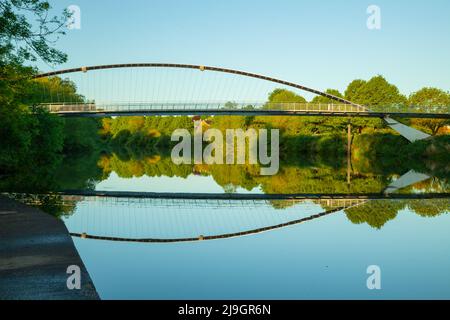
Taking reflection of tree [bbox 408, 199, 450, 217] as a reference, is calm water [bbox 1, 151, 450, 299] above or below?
below

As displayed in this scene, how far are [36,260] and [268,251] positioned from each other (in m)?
4.77

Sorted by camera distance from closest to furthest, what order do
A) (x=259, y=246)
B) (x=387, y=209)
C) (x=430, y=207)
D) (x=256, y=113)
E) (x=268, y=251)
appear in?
(x=268, y=251) < (x=259, y=246) < (x=387, y=209) < (x=430, y=207) < (x=256, y=113)

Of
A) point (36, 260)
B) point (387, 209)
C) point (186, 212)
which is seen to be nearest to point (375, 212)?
point (387, 209)

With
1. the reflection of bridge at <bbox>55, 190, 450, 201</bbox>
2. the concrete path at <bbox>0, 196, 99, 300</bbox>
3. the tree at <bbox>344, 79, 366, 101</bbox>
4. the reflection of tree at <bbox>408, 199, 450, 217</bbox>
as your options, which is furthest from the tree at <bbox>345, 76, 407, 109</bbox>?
the concrete path at <bbox>0, 196, 99, 300</bbox>

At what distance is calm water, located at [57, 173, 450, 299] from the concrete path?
52 cm

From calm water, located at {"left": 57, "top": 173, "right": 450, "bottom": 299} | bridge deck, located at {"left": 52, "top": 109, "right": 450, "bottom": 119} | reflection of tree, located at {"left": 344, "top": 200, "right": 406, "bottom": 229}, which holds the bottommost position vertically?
calm water, located at {"left": 57, "top": 173, "right": 450, "bottom": 299}

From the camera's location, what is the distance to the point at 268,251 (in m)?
11.7

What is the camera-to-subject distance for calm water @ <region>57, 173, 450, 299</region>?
8.47 m

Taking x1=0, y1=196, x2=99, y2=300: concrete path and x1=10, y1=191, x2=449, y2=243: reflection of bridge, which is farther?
x1=10, y1=191, x2=449, y2=243: reflection of bridge

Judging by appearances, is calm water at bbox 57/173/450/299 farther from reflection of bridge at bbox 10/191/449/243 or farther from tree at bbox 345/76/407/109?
tree at bbox 345/76/407/109

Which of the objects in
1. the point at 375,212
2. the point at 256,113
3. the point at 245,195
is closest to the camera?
the point at 375,212

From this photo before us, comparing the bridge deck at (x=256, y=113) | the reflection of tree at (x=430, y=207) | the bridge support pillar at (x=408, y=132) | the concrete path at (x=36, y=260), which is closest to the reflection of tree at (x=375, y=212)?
the reflection of tree at (x=430, y=207)

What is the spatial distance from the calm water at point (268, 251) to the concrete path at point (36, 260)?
52cm

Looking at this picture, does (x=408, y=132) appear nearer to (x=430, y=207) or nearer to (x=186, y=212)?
(x=430, y=207)
